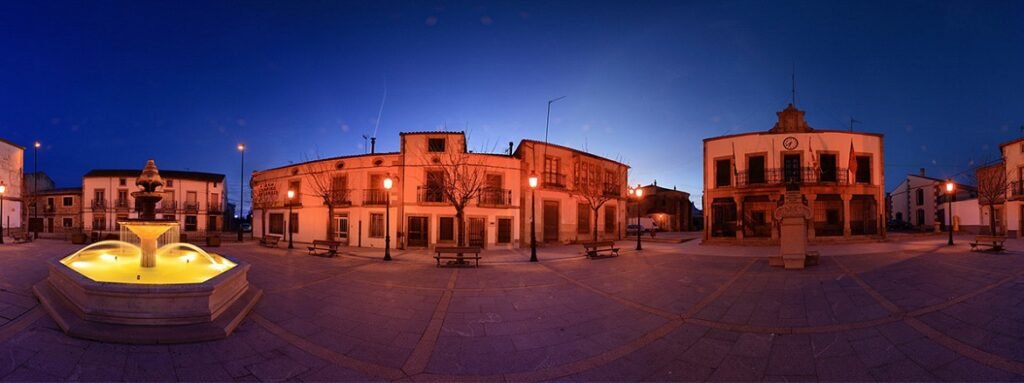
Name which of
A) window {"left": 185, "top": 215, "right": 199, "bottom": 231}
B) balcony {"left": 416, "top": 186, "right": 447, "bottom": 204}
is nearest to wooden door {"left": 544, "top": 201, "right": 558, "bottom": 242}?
balcony {"left": 416, "top": 186, "right": 447, "bottom": 204}

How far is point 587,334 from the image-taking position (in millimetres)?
5695

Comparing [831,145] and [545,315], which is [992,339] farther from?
[831,145]

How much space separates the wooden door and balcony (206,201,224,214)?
1393 inches

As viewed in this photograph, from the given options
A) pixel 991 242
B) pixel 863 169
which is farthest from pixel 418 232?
pixel 863 169

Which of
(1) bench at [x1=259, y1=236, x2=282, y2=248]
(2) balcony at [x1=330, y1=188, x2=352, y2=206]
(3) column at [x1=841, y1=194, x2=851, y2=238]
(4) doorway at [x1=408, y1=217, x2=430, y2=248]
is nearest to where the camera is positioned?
(1) bench at [x1=259, y1=236, x2=282, y2=248]

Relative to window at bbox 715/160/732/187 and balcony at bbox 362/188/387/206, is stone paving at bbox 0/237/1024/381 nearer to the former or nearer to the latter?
balcony at bbox 362/188/387/206

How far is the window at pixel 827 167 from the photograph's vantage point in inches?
925

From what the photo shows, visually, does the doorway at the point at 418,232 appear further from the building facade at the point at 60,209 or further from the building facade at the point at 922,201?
the building facade at the point at 922,201

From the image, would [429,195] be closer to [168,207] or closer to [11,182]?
[168,207]

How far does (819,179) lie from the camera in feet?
76.3

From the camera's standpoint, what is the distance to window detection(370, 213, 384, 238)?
22656mm

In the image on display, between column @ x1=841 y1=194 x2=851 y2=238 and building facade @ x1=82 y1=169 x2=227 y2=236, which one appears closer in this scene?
column @ x1=841 y1=194 x2=851 y2=238

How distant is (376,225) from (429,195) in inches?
150

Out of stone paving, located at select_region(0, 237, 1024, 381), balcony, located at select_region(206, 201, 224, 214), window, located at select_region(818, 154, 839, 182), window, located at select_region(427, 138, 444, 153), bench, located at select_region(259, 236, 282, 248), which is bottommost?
bench, located at select_region(259, 236, 282, 248)
